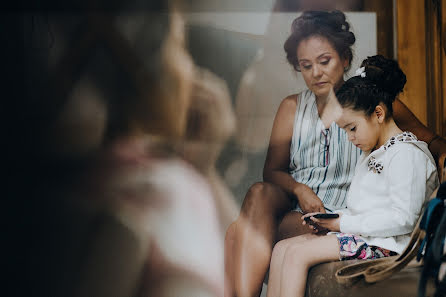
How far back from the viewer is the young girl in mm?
2160

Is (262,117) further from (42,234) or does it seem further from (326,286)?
(42,234)

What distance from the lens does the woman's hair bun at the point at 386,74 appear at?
2402mm

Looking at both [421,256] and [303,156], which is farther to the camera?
[303,156]

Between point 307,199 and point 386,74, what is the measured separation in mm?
645

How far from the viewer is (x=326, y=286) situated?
2.02 metres

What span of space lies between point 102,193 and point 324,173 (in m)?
1.03

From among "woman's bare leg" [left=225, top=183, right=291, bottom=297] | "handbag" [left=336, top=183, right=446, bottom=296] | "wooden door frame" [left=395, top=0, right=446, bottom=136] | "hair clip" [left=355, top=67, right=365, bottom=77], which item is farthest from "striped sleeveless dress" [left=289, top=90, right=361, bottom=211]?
"handbag" [left=336, top=183, right=446, bottom=296]

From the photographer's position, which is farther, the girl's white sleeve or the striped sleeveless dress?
the striped sleeveless dress

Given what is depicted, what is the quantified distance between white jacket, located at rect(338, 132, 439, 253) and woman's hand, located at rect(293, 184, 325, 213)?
0.59 ft

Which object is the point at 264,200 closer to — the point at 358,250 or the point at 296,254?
the point at 296,254

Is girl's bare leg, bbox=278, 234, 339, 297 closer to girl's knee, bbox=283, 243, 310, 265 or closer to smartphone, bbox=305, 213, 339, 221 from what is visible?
girl's knee, bbox=283, 243, 310, 265

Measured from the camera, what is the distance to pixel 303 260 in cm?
218

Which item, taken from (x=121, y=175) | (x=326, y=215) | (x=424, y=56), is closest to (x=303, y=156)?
(x=326, y=215)

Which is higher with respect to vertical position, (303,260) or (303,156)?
(303,156)
